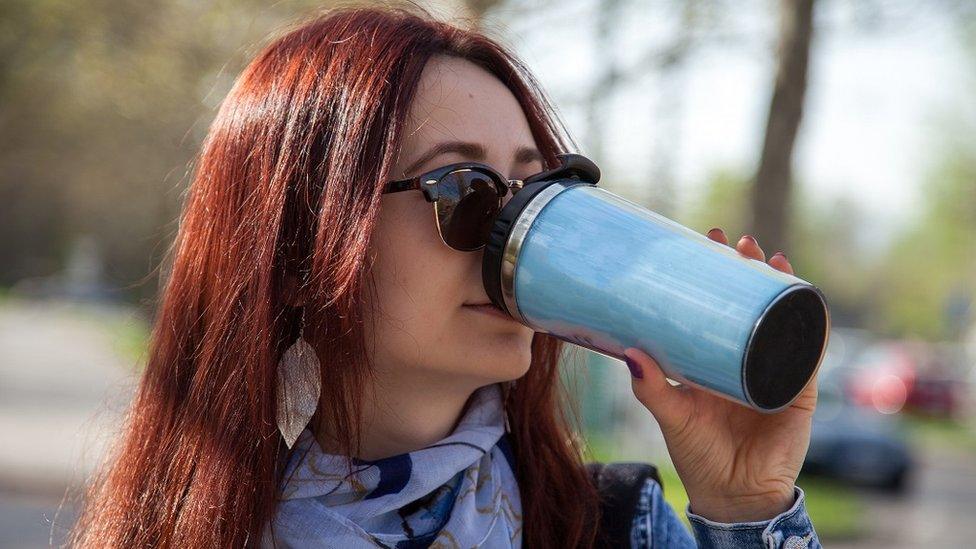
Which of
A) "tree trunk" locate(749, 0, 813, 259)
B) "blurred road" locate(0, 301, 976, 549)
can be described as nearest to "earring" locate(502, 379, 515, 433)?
"blurred road" locate(0, 301, 976, 549)

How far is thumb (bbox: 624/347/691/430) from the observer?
4.33ft

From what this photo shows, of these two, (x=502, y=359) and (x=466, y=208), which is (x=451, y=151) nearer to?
(x=466, y=208)

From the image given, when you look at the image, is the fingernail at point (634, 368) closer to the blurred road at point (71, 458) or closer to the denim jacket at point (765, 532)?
the denim jacket at point (765, 532)

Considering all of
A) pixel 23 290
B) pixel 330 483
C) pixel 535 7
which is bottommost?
pixel 23 290

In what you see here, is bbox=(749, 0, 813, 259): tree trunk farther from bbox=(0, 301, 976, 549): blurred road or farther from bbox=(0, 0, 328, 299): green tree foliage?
bbox=(0, 301, 976, 549): blurred road

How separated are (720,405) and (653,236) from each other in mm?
389

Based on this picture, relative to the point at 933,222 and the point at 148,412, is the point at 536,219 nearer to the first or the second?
the point at 148,412

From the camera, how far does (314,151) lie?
1.58m

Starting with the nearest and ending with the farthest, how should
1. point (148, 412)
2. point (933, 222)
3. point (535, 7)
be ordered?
point (148, 412), point (535, 7), point (933, 222)

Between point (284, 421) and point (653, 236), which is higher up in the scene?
point (653, 236)

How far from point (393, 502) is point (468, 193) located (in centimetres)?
49

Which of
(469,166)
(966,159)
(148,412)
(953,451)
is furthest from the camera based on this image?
(966,159)

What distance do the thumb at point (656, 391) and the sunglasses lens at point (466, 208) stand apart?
0.31 metres

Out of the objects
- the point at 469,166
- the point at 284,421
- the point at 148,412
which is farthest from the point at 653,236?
the point at 148,412
